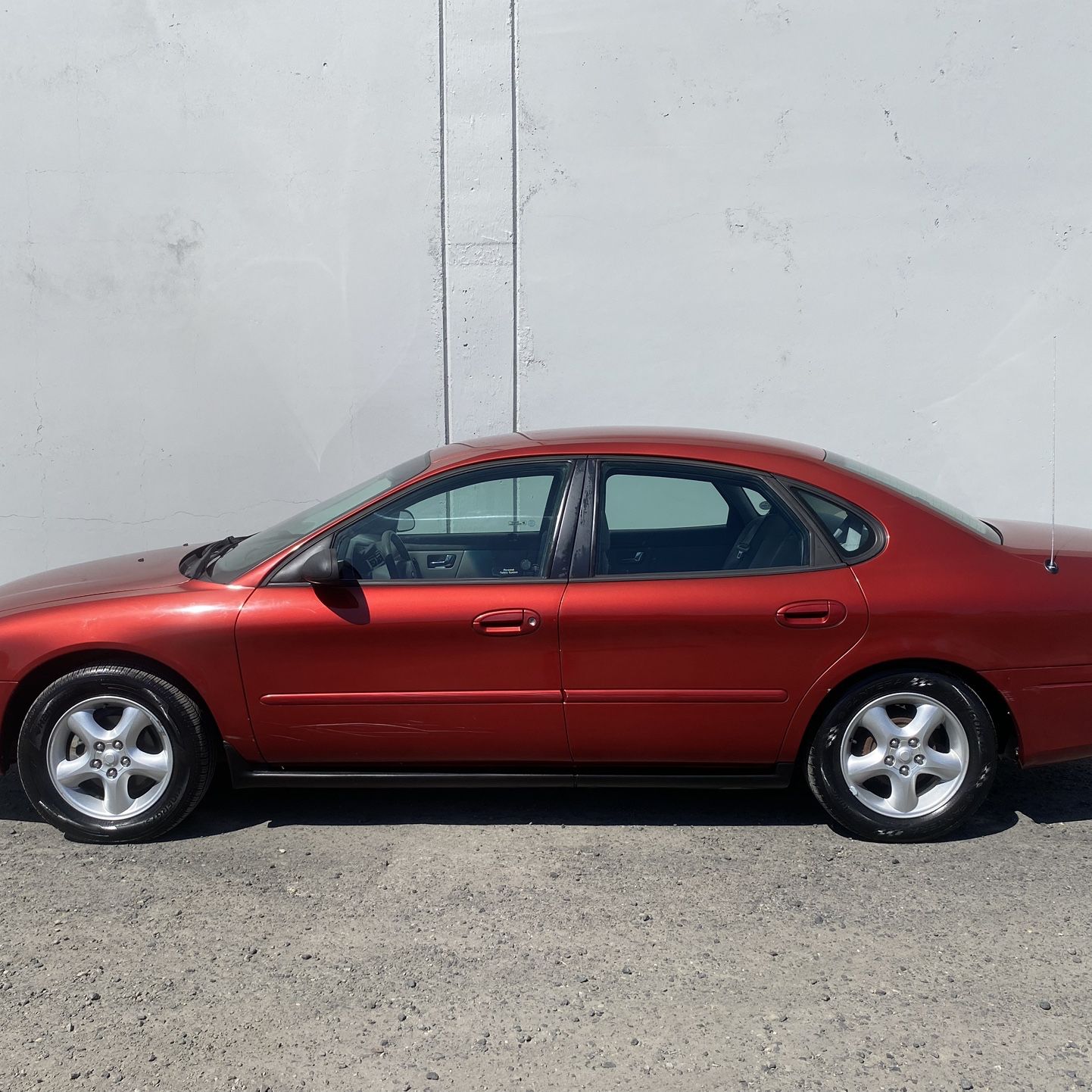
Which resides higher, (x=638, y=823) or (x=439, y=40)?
(x=439, y=40)

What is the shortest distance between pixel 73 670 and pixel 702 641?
2.29 metres

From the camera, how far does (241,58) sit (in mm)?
7566

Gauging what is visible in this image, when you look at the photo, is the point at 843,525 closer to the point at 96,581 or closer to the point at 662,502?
the point at 662,502

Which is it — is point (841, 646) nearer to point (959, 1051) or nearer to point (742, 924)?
point (742, 924)

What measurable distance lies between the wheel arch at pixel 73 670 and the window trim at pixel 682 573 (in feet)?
4.78

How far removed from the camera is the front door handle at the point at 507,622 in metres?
4.06

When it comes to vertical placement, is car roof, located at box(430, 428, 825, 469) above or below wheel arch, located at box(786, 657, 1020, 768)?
above

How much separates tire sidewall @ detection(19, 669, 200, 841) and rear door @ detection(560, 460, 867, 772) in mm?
1400

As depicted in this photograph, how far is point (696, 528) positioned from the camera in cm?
451

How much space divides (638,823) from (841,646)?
105cm

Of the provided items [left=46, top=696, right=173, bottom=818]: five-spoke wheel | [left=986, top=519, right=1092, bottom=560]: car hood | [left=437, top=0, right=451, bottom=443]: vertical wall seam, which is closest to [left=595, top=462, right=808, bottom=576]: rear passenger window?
[left=986, top=519, right=1092, bottom=560]: car hood

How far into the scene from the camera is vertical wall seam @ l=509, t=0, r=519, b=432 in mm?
7496

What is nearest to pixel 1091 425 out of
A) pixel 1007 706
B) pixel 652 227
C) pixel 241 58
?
pixel 652 227

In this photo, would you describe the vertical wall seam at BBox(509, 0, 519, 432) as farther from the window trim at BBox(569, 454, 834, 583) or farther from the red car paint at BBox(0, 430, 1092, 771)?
the red car paint at BBox(0, 430, 1092, 771)
